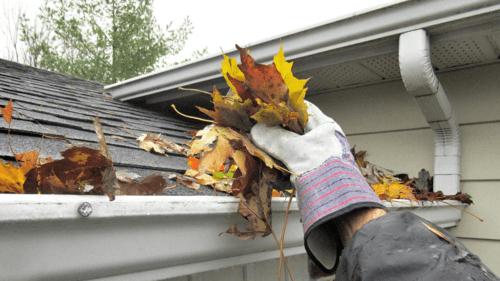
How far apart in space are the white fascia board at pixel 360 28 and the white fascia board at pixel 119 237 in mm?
1089

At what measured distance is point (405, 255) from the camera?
1.73 ft

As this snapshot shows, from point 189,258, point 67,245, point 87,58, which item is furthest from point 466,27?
point 87,58

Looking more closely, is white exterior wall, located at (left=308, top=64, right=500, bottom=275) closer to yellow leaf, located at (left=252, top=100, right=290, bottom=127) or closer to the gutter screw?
yellow leaf, located at (left=252, top=100, right=290, bottom=127)

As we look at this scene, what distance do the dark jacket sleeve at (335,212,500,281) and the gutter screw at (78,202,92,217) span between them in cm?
45

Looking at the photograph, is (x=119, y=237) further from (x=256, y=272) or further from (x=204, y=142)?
(x=256, y=272)

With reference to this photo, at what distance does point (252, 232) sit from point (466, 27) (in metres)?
1.64

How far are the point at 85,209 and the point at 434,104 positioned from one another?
204 cm

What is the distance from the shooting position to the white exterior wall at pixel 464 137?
7.50 feet

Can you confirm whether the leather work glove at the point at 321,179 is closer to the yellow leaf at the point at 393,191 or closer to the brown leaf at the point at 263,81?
the brown leaf at the point at 263,81

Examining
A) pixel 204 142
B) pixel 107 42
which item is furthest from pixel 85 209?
pixel 107 42

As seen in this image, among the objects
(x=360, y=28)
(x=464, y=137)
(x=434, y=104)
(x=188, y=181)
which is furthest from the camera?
(x=464, y=137)

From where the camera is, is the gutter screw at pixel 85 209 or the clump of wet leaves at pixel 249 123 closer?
the gutter screw at pixel 85 209

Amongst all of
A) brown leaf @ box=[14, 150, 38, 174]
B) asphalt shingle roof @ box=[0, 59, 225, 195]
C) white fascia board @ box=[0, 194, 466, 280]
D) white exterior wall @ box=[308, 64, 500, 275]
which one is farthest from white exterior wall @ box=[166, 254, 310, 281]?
white exterior wall @ box=[308, 64, 500, 275]

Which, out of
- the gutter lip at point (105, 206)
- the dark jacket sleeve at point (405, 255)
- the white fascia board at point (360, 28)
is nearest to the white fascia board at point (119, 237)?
the gutter lip at point (105, 206)
